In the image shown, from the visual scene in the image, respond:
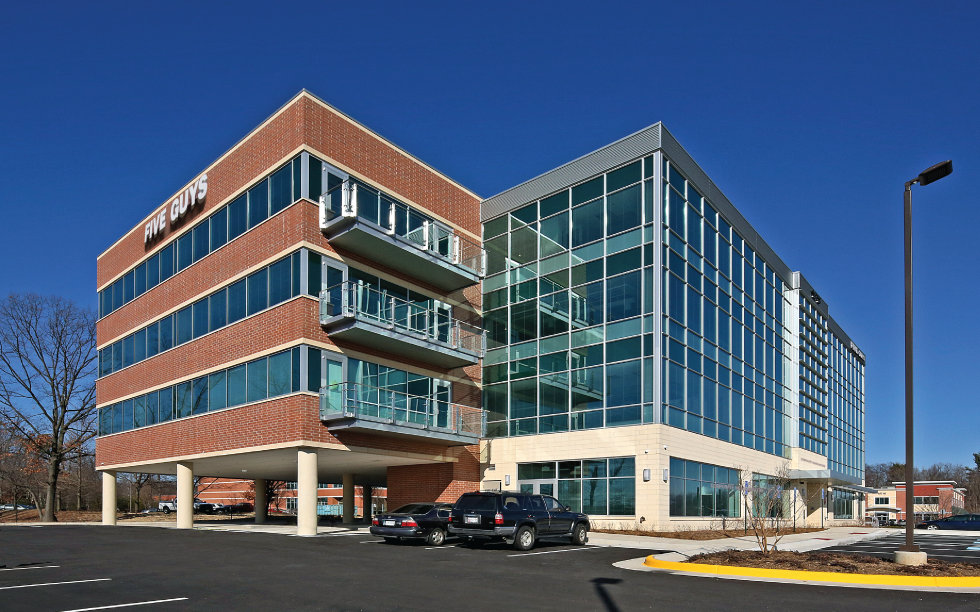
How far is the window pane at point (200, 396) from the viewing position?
30734 mm

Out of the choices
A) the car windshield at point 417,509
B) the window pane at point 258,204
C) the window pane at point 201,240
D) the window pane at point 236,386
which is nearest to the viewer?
the car windshield at point 417,509

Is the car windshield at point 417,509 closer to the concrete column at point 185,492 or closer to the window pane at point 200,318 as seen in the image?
the window pane at point 200,318

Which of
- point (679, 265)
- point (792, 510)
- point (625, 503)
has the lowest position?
point (792, 510)

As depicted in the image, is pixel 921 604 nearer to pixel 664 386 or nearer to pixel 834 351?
pixel 664 386

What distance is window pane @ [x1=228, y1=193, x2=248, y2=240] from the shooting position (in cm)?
2991

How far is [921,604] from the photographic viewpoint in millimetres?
11219

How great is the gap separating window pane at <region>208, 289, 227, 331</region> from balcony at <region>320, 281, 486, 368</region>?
576 centimetres

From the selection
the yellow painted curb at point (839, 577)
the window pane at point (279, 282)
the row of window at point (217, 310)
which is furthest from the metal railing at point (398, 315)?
the yellow painted curb at point (839, 577)

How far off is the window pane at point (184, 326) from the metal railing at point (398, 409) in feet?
30.5

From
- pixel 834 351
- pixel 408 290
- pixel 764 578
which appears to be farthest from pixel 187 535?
pixel 834 351

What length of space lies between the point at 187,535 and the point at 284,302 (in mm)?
8641

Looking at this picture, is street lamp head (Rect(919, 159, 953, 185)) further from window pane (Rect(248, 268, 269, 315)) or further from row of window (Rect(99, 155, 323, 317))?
window pane (Rect(248, 268, 269, 315))

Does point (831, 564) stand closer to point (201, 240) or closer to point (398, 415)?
point (398, 415)

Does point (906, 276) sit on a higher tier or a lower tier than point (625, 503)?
higher
